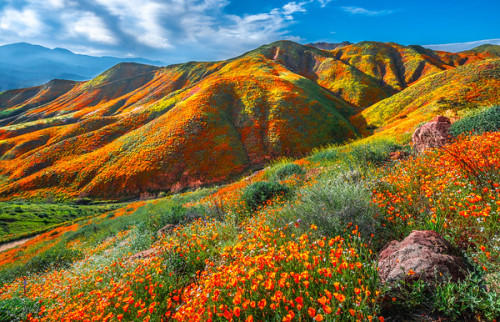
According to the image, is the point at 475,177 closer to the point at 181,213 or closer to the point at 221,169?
the point at 181,213

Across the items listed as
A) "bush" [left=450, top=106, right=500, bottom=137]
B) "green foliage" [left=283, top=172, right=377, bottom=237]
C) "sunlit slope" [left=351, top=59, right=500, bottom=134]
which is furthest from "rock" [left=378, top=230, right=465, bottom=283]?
"sunlit slope" [left=351, top=59, right=500, bottom=134]

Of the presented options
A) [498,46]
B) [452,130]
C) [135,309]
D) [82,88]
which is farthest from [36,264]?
[498,46]

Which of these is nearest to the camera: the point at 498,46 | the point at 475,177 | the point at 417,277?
the point at 417,277

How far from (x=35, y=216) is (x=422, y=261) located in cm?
4094

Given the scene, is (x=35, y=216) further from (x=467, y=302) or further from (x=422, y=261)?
(x=467, y=302)

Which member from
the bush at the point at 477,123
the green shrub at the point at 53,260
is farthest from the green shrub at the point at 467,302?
the green shrub at the point at 53,260

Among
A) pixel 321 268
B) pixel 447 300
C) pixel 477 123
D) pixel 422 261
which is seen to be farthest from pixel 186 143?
pixel 447 300

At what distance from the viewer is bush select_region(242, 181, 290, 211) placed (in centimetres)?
850

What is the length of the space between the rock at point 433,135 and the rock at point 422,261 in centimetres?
850

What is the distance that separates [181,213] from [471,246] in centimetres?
901

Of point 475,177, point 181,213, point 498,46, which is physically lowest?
point 181,213

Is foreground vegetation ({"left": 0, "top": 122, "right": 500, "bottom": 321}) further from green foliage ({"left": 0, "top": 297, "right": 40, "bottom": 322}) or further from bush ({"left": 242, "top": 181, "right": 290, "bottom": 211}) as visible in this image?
bush ({"left": 242, "top": 181, "right": 290, "bottom": 211})

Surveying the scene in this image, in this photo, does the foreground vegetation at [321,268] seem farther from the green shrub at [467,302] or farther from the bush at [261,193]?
the bush at [261,193]

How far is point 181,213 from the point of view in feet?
31.9
